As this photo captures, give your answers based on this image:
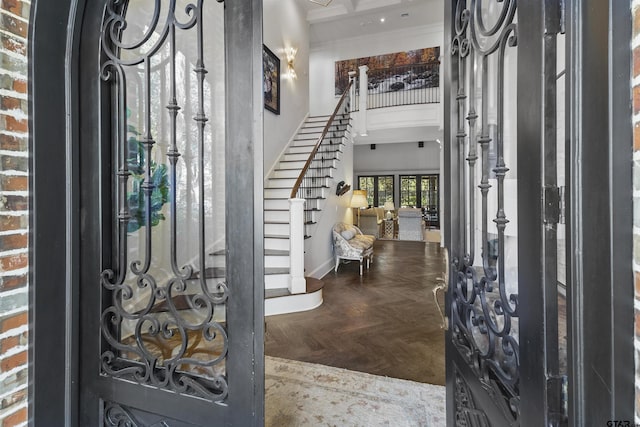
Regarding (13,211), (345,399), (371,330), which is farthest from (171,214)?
(371,330)

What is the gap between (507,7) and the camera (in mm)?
946

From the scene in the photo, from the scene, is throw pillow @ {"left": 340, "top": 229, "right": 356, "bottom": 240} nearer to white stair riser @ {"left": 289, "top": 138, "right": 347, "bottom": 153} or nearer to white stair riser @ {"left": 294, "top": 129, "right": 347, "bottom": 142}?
white stair riser @ {"left": 289, "top": 138, "right": 347, "bottom": 153}

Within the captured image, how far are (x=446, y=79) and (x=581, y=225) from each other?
2.96ft

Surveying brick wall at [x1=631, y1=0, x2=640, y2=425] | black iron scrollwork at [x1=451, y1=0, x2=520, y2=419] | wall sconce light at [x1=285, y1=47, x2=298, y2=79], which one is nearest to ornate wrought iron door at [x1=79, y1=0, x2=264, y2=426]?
black iron scrollwork at [x1=451, y1=0, x2=520, y2=419]

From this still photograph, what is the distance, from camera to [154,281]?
1.26 metres

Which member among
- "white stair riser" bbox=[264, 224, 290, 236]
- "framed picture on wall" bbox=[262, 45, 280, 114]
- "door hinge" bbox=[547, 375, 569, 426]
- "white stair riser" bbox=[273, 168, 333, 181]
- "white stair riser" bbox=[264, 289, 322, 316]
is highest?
"framed picture on wall" bbox=[262, 45, 280, 114]

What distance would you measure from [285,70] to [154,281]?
6440 millimetres

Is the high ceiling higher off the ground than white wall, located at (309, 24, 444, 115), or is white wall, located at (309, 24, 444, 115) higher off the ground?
the high ceiling

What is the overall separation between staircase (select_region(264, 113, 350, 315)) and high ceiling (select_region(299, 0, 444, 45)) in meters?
2.73

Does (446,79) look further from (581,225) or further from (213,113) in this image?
(213,113)

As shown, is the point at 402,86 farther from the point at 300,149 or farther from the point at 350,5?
the point at 300,149

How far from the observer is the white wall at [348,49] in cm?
870

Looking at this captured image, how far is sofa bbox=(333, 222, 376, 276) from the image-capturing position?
558cm

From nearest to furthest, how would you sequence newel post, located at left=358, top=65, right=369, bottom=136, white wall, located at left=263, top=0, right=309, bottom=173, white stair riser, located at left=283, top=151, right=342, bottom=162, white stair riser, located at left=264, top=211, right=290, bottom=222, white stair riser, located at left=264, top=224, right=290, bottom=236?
1. white stair riser, located at left=264, top=224, right=290, bottom=236
2. white stair riser, located at left=264, top=211, right=290, bottom=222
3. white wall, located at left=263, top=0, right=309, bottom=173
4. white stair riser, located at left=283, top=151, right=342, bottom=162
5. newel post, located at left=358, top=65, right=369, bottom=136
